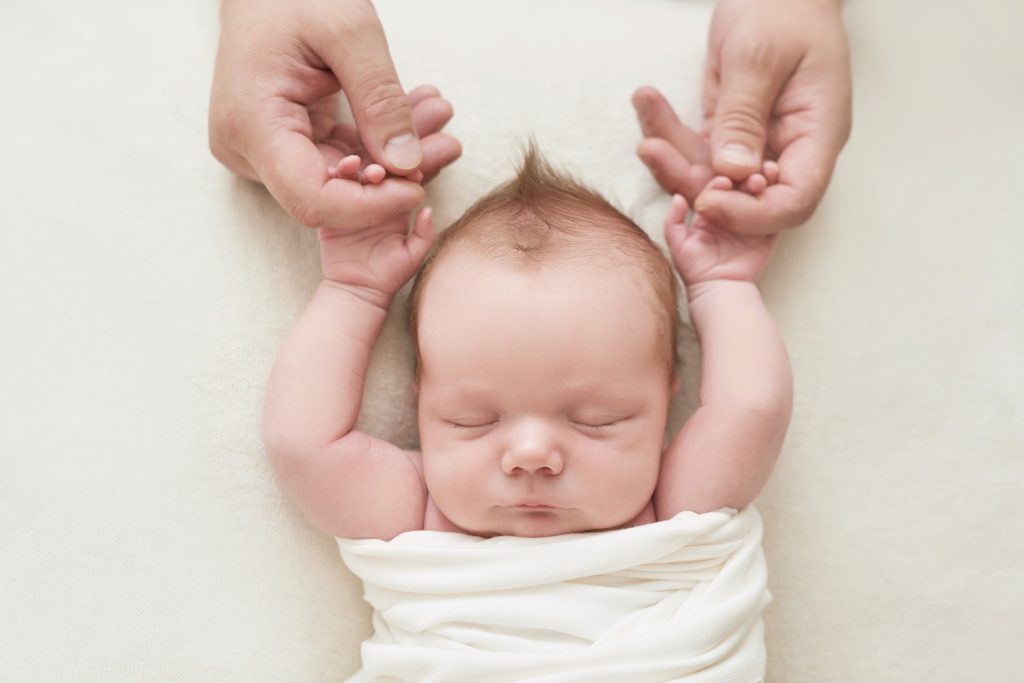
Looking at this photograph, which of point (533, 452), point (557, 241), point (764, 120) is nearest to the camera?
point (533, 452)

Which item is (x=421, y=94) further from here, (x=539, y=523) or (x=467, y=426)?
(x=539, y=523)

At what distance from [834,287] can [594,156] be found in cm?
42

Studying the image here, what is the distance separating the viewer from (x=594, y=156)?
1.54 m

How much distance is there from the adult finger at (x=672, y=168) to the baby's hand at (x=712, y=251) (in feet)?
0.18

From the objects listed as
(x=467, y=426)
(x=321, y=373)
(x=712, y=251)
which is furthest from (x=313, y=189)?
(x=712, y=251)

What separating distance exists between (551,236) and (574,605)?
455mm

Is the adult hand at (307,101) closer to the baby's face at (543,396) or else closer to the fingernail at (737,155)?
the baby's face at (543,396)

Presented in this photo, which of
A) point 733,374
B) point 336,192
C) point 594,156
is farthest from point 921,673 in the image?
point 336,192

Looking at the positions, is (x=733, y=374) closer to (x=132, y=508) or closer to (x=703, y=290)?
(x=703, y=290)

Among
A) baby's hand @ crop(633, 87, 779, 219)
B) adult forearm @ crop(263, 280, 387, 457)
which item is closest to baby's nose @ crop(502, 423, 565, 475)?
adult forearm @ crop(263, 280, 387, 457)

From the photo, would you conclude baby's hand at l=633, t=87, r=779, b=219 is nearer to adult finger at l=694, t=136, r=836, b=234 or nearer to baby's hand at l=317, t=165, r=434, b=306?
adult finger at l=694, t=136, r=836, b=234

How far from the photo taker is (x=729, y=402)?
1.26 m

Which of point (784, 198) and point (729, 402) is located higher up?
point (784, 198)

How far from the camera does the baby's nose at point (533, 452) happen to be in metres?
1.14
